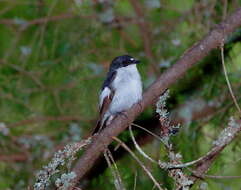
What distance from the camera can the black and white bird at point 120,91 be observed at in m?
4.32

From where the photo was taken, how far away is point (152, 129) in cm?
518

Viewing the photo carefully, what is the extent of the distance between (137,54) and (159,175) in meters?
2.01

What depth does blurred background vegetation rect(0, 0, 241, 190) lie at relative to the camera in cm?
507

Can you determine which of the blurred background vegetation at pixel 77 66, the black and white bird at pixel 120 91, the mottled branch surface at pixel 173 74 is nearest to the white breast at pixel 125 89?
the black and white bird at pixel 120 91

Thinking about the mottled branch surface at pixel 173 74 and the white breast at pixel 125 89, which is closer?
the mottled branch surface at pixel 173 74

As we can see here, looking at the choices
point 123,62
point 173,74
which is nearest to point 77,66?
point 123,62

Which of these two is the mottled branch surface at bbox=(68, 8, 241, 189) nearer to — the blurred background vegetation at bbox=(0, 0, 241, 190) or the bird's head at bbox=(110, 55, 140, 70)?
the bird's head at bbox=(110, 55, 140, 70)

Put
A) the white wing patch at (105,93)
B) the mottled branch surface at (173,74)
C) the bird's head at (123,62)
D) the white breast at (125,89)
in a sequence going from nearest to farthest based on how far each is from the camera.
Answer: the mottled branch surface at (173,74)
the white breast at (125,89)
the white wing patch at (105,93)
the bird's head at (123,62)

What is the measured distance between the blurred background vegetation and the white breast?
0.48m

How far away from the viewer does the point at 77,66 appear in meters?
5.36

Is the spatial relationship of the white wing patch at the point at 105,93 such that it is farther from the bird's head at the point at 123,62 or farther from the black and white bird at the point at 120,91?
the bird's head at the point at 123,62

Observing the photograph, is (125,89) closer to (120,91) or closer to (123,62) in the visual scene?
(120,91)

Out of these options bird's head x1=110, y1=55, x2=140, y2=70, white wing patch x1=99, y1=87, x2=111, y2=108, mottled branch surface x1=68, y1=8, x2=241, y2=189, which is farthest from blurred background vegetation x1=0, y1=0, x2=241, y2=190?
mottled branch surface x1=68, y1=8, x2=241, y2=189

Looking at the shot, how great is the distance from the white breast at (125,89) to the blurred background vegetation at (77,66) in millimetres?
481
